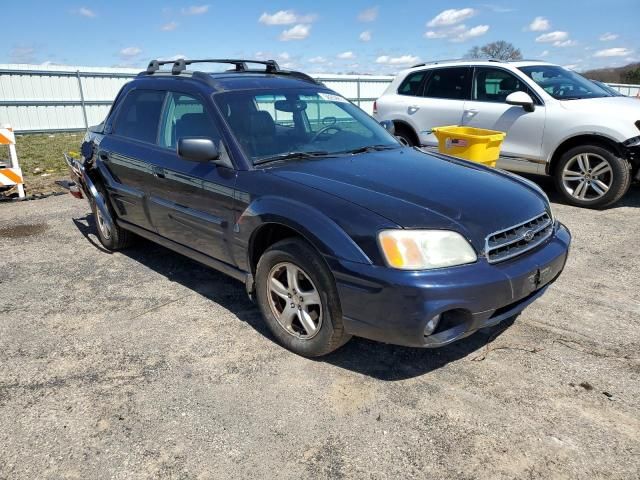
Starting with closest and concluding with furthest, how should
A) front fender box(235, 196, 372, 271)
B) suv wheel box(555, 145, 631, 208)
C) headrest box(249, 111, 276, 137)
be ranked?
front fender box(235, 196, 372, 271) < headrest box(249, 111, 276, 137) < suv wheel box(555, 145, 631, 208)

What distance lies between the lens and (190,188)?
12.4ft

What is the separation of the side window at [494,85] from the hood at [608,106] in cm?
62

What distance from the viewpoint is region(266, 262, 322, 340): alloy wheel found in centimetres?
309

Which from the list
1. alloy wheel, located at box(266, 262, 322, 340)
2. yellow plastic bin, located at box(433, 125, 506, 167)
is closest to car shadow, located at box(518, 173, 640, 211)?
yellow plastic bin, located at box(433, 125, 506, 167)

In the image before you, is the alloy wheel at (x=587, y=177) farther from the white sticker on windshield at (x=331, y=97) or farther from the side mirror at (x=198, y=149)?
the side mirror at (x=198, y=149)

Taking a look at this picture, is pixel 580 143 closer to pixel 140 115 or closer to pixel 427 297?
pixel 427 297

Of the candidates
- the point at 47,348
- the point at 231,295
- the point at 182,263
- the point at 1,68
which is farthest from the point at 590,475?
the point at 1,68

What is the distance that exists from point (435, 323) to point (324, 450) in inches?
34.1

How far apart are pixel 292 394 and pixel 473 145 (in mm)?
4301

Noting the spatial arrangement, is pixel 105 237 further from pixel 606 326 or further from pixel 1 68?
pixel 1 68

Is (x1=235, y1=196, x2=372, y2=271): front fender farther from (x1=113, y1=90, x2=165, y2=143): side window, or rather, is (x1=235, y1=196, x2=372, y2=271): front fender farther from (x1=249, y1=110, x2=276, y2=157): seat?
(x1=113, y1=90, x2=165, y2=143): side window

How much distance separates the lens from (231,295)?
4.24 m

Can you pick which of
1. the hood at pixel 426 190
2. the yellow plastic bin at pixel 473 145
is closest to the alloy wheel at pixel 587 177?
the yellow plastic bin at pixel 473 145

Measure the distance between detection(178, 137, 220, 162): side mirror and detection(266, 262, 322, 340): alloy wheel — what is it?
0.89 meters
